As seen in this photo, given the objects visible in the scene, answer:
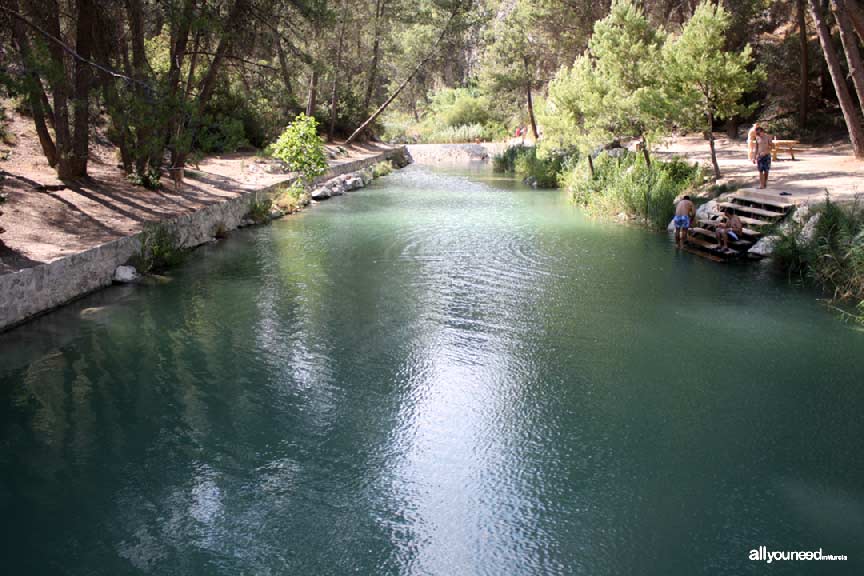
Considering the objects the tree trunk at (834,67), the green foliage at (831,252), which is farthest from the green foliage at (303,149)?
the green foliage at (831,252)

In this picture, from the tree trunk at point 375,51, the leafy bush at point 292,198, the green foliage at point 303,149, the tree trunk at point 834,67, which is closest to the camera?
the tree trunk at point 834,67

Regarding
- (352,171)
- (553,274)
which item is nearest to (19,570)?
(553,274)

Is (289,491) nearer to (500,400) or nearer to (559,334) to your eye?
(500,400)

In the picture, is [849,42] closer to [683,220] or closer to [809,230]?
[683,220]

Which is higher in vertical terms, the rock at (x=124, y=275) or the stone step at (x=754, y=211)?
the stone step at (x=754, y=211)

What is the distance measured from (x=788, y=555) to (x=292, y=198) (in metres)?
18.4

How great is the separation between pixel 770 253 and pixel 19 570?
12.7m

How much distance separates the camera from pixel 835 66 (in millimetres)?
17891

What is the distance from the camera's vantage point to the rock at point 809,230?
497 inches

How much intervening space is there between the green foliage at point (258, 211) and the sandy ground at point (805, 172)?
11.1m

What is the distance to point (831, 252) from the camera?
1191 centimetres

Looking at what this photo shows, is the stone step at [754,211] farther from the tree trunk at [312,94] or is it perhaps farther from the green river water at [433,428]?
the tree trunk at [312,94]

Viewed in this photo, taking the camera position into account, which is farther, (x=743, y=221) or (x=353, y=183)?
(x=353, y=183)

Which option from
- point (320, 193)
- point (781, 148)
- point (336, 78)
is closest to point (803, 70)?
point (781, 148)
